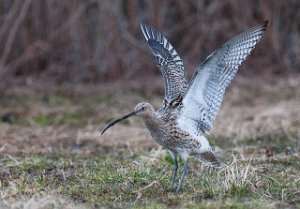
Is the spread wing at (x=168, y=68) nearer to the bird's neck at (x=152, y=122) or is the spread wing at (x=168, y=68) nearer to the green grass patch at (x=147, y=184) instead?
the bird's neck at (x=152, y=122)

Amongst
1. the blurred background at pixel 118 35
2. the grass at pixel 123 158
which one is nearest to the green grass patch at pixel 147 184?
the grass at pixel 123 158

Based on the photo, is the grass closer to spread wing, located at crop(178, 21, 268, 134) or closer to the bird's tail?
the bird's tail

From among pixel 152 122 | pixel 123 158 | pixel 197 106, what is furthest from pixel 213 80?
pixel 123 158

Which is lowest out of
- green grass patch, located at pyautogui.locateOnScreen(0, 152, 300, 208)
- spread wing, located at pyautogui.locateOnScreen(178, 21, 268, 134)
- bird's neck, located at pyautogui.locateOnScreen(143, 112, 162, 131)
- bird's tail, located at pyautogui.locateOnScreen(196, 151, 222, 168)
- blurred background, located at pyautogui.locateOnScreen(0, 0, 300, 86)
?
green grass patch, located at pyautogui.locateOnScreen(0, 152, 300, 208)

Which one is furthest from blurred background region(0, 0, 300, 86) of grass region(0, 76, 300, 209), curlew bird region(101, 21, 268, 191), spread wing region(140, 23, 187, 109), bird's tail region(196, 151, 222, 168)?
bird's tail region(196, 151, 222, 168)

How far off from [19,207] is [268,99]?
7.11m

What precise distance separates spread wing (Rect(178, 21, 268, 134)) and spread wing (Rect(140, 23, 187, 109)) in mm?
163

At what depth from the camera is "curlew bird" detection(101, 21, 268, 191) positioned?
6496mm

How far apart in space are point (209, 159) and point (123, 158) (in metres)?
1.42

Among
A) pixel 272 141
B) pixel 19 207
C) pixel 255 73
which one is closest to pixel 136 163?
pixel 19 207

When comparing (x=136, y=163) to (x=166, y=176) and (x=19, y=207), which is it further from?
(x=19, y=207)

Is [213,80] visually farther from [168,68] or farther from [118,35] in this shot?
[118,35]

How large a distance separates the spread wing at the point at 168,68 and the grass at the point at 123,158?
2.35ft

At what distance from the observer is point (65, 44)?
12516 mm
